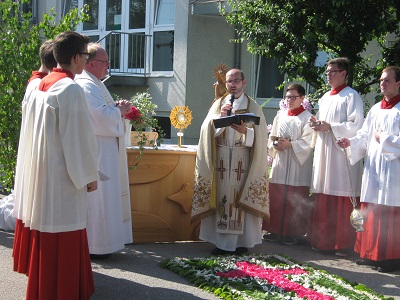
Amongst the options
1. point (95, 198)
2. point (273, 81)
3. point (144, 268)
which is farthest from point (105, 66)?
point (273, 81)

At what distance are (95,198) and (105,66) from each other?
54.8 inches

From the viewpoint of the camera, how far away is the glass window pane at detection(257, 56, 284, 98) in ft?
51.2

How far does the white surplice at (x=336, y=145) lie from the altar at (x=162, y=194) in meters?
1.58

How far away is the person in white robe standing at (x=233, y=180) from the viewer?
7.43 meters

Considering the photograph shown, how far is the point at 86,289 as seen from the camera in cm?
528

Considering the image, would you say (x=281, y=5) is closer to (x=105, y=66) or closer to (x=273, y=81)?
(x=105, y=66)

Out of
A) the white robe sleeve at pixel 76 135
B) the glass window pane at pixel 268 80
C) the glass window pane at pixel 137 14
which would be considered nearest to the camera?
the white robe sleeve at pixel 76 135

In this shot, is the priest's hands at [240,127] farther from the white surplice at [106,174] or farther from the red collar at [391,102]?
the red collar at [391,102]

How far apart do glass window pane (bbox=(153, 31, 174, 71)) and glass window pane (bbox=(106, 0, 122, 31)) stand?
153 cm

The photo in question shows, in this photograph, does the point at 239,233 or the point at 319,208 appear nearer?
the point at 239,233

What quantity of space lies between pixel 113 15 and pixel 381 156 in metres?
12.0

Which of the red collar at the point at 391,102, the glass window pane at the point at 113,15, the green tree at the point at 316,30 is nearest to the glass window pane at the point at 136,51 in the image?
the glass window pane at the point at 113,15

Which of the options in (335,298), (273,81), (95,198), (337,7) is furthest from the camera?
(273,81)

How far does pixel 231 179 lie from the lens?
749cm
